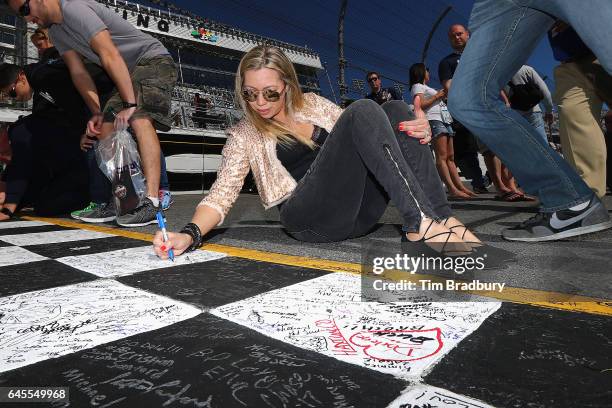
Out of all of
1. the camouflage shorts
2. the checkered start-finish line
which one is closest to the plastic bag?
the camouflage shorts

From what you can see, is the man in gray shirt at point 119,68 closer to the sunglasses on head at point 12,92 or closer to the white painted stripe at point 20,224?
the white painted stripe at point 20,224

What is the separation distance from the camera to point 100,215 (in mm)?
2426

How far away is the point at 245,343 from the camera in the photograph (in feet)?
2.04

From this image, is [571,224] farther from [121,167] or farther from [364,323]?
[121,167]

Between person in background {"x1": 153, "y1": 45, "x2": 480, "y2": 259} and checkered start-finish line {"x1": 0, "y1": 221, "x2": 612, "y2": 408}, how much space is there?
37cm

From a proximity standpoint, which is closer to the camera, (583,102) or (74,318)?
(74,318)

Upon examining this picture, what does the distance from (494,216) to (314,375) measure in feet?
6.94

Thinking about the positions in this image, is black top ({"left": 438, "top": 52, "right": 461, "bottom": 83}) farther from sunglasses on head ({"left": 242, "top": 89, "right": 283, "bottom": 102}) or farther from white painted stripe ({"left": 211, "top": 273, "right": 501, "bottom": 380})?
white painted stripe ({"left": 211, "top": 273, "right": 501, "bottom": 380})

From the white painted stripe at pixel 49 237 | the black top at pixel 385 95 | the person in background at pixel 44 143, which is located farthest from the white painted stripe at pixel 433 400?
the black top at pixel 385 95

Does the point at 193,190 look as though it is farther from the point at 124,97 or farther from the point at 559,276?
the point at 559,276

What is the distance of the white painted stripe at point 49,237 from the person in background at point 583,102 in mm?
2120

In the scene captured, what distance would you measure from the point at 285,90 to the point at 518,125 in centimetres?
88

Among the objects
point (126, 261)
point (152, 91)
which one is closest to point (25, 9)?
point (152, 91)

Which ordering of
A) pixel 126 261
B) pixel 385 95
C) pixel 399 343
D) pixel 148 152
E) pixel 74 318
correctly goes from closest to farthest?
pixel 399 343
pixel 74 318
pixel 126 261
pixel 148 152
pixel 385 95
